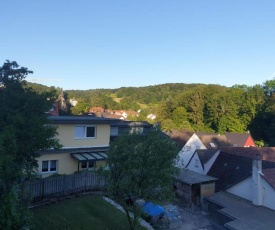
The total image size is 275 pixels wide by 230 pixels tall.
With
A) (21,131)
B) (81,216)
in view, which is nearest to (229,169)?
(81,216)

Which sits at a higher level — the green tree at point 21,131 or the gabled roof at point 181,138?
the green tree at point 21,131

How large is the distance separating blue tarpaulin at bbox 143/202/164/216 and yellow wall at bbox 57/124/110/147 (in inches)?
392

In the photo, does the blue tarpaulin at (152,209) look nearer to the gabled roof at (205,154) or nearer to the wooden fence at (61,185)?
the wooden fence at (61,185)

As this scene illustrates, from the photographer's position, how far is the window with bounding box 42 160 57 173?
24922 millimetres

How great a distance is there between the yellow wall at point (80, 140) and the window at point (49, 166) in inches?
74.0

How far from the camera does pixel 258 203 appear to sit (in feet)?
73.3

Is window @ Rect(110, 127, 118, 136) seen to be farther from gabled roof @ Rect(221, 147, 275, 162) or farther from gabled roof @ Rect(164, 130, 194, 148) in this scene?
gabled roof @ Rect(164, 130, 194, 148)

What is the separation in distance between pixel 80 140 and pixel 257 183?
15.8 metres

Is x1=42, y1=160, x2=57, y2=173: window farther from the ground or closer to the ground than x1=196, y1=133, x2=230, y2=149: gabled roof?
closer to the ground

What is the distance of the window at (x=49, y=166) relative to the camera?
24.9m

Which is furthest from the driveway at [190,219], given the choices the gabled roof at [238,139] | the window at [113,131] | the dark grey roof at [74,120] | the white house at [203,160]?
the gabled roof at [238,139]

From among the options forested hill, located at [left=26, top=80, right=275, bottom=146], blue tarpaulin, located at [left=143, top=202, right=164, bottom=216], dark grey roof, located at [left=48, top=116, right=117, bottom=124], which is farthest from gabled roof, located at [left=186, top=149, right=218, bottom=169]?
forested hill, located at [left=26, top=80, right=275, bottom=146]

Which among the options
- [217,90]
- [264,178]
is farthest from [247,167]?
[217,90]

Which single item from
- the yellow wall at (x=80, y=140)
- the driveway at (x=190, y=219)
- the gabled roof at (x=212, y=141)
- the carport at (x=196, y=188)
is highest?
the yellow wall at (x=80, y=140)
